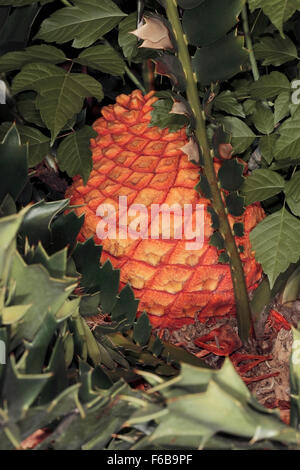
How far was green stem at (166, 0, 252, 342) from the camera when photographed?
0.49 m

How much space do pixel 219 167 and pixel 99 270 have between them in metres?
0.15

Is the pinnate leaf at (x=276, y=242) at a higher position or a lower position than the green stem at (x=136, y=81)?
lower

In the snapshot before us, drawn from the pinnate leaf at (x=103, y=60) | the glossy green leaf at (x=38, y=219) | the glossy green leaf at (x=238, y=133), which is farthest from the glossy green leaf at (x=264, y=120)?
the glossy green leaf at (x=38, y=219)

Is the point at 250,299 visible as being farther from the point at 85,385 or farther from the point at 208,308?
the point at 85,385

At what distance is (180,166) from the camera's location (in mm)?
564

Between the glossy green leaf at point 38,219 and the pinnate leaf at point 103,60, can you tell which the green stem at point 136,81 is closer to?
the pinnate leaf at point 103,60

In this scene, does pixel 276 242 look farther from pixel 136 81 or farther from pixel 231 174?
pixel 136 81

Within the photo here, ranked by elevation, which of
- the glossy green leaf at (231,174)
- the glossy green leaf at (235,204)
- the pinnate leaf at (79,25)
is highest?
the pinnate leaf at (79,25)

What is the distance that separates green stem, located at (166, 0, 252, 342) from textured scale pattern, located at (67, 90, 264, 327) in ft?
0.10

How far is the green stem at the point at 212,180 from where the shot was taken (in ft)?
1.60

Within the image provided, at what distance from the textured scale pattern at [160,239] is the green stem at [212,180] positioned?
0.03 meters
